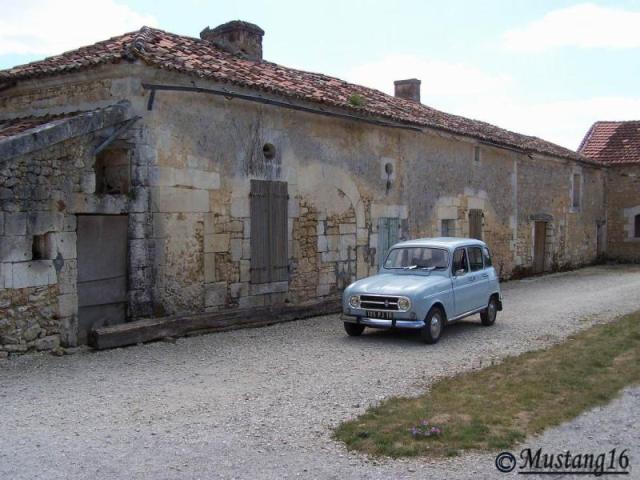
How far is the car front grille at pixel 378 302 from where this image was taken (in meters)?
8.84

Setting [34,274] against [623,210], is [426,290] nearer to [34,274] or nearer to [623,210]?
[34,274]

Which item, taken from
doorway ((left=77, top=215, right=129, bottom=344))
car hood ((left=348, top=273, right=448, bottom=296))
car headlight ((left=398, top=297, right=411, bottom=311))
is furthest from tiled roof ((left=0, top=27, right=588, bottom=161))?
car headlight ((left=398, top=297, right=411, bottom=311))

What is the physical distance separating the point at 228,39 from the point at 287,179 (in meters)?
3.50

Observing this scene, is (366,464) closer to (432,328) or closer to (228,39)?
(432,328)

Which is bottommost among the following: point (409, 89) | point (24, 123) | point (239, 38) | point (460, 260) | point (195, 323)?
point (195, 323)

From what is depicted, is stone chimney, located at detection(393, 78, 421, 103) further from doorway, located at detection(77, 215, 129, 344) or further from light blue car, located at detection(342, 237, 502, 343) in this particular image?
doorway, located at detection(77, 215, 129, 344)

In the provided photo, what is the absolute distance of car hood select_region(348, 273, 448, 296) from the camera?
888 centimetres

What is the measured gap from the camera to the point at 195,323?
9297 millimetres

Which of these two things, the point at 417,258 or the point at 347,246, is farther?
the point at 347,246

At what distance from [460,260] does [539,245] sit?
41.9 ft

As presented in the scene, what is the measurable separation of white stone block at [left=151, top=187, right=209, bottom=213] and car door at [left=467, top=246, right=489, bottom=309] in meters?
4.29

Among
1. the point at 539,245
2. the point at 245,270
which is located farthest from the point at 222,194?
the point at 539,245

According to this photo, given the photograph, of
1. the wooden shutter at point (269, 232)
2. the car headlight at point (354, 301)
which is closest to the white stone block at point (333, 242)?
the wooden shutter at point (269, 232)

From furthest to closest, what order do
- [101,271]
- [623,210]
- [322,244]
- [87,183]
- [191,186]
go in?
[623,210]
[322,244]
[191,186]
[101,271]
[87,183]
